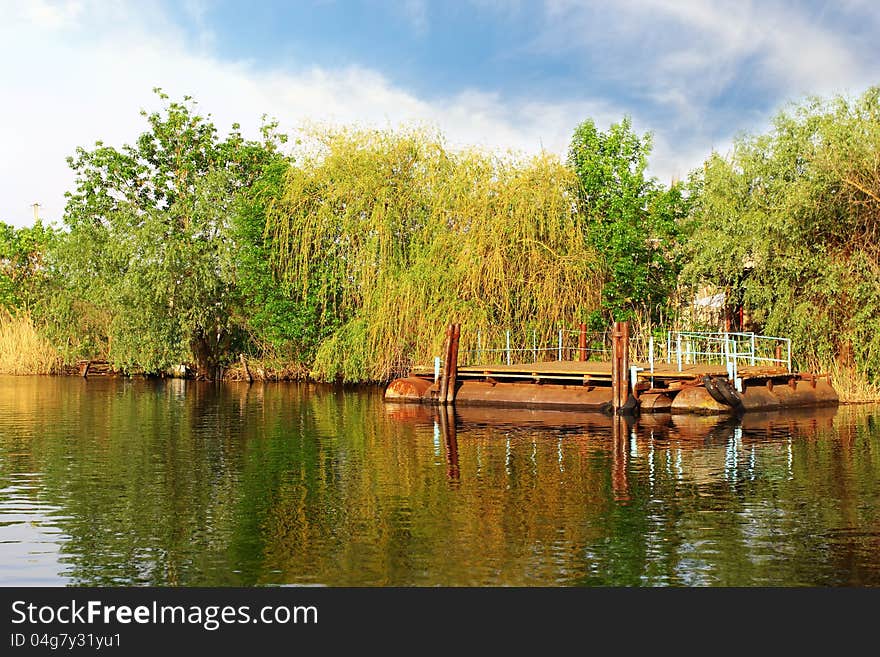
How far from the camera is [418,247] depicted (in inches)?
1510

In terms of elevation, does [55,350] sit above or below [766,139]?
below

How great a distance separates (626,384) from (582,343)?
23.7 ft

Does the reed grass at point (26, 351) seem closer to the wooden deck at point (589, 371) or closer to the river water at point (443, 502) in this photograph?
the wooden deck at point (589, 371)

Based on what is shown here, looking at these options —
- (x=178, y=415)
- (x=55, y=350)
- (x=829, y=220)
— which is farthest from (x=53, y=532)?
(x=55, y=350)

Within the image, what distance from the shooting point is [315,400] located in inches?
1369

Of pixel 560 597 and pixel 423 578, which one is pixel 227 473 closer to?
pixel 423 578

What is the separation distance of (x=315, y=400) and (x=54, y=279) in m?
23.9

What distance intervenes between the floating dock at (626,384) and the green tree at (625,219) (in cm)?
389

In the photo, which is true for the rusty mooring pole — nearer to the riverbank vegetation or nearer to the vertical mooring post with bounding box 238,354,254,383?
the riverbank vegetation

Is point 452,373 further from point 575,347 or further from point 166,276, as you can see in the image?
point 166,276

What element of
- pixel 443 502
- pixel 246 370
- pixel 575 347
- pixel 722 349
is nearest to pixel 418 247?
pixel 575 347

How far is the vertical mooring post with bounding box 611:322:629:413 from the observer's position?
27.5 m

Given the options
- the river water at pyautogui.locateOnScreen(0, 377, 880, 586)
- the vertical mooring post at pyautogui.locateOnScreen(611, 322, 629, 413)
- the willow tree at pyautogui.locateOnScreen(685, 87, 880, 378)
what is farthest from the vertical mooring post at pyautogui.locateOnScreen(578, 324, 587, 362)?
the river water at pyautogui.locateOnScreen(0, 377, 880, 586)

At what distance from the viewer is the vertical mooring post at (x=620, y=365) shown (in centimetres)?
2745
